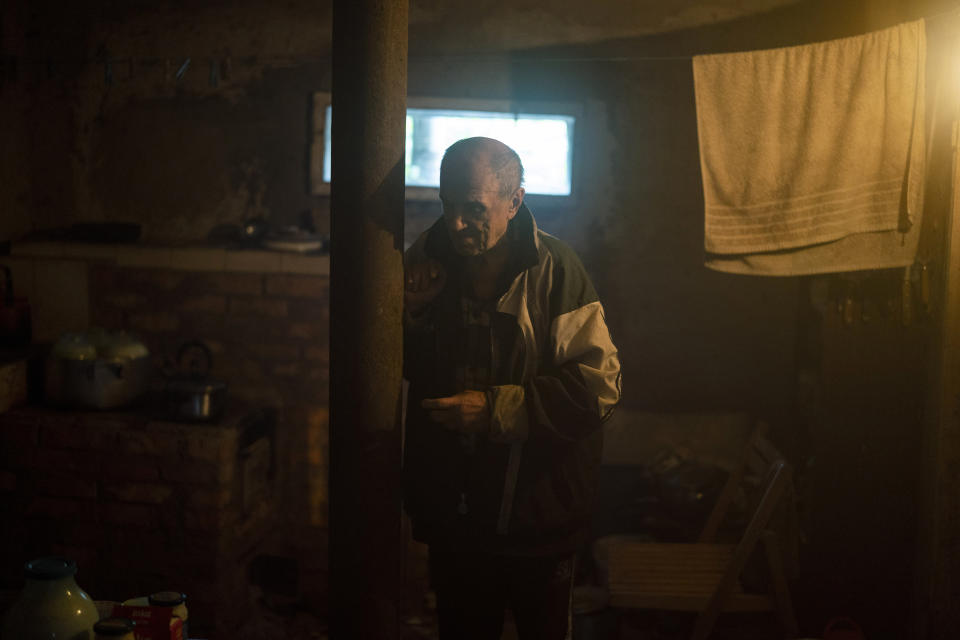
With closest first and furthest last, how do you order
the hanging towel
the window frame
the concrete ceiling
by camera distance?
the hanging towel < the concrete ceiling < the window frame

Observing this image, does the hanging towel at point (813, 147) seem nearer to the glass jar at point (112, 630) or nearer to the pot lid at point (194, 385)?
the pot lid at point (194, 385)

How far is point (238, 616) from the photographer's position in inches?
173

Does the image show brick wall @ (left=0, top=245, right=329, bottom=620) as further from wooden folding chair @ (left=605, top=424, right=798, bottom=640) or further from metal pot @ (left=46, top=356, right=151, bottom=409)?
wooden folding chair @ (left=605, top=424, right=798, bottom=640)

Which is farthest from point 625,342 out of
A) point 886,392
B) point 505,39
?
point 505,39

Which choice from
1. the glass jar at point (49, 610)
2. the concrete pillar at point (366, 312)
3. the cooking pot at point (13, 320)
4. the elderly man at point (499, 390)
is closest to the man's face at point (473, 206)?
the elderly man at point (499, 390)

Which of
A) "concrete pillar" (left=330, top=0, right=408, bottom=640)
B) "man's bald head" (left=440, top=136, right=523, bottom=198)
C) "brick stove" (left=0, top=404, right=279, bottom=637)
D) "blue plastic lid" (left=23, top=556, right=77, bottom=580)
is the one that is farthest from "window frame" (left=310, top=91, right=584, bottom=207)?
"blue plastic lid" (left=23, top=556, right=77, bottom=580)

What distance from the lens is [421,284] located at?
7.83 ft

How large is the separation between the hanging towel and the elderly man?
1405 mm

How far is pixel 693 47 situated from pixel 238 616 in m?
3.63

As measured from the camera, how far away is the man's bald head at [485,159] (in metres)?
2.26

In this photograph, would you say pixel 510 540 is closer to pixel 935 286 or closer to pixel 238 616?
pixel 935 286

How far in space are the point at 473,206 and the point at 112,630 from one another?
1238mm

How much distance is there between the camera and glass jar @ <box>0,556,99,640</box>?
1.87 metres

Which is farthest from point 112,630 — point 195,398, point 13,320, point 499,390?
point 13,320
